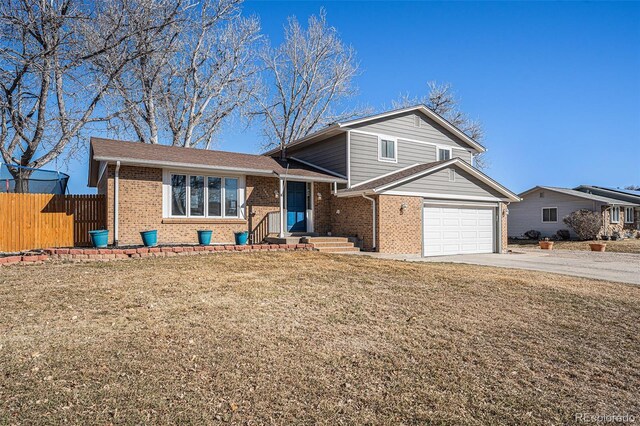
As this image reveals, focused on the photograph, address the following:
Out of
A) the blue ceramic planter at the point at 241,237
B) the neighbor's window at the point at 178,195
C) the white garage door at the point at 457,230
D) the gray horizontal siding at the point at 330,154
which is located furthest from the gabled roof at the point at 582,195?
the neighbor's window at the point at 178,195

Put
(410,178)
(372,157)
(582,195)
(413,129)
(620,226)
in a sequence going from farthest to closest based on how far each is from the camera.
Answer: (620,226) < (582,195) < (413,129) < (372,157) < (410,178)

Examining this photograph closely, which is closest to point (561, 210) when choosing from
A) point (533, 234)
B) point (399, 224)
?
point (533, 234)

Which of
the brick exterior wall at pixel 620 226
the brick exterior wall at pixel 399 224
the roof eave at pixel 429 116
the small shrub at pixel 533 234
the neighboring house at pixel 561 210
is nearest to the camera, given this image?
the brick exterior wall at pixel 399 224

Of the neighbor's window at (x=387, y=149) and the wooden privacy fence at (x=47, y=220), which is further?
the neighbor's window at (x=387, y=149)

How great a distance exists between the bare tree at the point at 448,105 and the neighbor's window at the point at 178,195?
2367cm

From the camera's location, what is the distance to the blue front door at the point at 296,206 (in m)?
15.6

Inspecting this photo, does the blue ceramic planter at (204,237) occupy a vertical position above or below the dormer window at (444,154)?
below

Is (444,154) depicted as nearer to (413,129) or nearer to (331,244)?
(413,129)

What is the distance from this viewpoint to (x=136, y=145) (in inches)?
568

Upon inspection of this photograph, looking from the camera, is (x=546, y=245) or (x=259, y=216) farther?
(x=546, y=245)

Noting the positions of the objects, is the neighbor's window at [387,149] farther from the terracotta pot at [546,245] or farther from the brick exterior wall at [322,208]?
the terracotta pot at [546,245]

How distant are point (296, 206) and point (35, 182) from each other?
31.2ft

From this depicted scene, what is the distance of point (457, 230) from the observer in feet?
53.5

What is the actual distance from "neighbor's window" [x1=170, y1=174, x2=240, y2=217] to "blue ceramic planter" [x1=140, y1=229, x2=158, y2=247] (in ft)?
4.49
